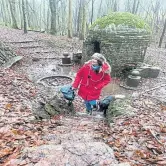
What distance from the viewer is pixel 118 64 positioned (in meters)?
13.1

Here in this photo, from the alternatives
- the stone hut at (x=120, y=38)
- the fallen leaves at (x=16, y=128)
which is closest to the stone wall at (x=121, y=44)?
the stone hut at (x=120, y=38)

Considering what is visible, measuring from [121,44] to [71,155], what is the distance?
10.7 metres

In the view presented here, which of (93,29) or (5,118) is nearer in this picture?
(5,118)

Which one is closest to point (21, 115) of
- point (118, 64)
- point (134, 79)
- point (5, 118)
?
point (5, 118)

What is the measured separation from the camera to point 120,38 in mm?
12602

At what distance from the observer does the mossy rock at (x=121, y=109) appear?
5144mm

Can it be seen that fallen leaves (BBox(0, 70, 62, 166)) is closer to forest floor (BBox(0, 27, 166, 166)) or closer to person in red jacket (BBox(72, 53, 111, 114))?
forest floor (BBox(0, 27, 166, 166))

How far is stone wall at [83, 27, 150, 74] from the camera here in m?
12.6

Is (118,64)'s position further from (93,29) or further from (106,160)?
(106,160)

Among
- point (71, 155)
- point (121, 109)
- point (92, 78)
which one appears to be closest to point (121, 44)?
point (92, 78)

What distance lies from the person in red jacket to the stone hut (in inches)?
282

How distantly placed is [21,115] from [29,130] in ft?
2.28

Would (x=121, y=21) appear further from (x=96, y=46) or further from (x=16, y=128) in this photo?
(x=16, y=128)

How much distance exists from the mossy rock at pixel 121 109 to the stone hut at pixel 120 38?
723 centimetres
